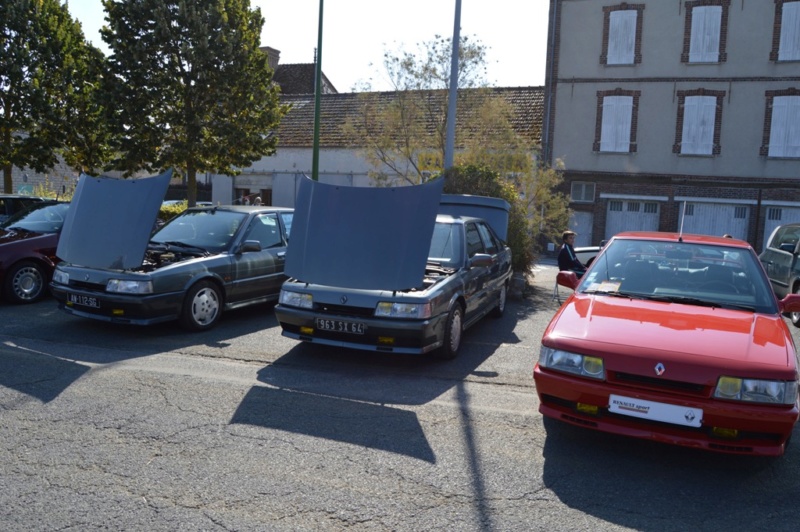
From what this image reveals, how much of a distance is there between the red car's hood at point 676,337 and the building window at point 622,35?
2367cm

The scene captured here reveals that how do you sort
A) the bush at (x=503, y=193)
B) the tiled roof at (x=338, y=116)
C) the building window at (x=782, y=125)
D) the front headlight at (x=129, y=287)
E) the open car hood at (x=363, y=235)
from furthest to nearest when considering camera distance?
the tiled roof at (x=338, y=116)
the building window at (x=782, y=125)
the bush at (x=503, y=193)
the front headlight at (x=129, y=287)
the open car hood at (x=363, y=235)

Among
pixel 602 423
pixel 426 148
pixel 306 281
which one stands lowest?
pixel 602 423

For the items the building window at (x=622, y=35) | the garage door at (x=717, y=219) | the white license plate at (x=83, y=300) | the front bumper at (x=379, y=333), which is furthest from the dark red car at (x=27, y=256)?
the building window at (x=622, y=35)

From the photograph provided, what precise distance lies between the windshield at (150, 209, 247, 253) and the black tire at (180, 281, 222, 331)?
26.5 inches

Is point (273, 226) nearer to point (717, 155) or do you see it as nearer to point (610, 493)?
point (610, 493)

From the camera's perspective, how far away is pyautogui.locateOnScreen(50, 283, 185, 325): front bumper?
24.9 ft

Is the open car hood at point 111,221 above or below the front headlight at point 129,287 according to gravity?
above

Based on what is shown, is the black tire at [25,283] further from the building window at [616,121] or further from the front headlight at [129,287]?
the building window at [616,121]

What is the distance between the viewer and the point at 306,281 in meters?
7.07

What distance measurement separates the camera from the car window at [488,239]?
357 inches

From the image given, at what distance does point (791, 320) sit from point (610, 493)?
27.7ft

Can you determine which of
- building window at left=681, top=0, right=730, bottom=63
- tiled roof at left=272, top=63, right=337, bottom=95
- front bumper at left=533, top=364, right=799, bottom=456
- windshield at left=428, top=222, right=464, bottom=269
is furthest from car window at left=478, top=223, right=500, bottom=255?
tiled roof at left=272, top=63, right=337, bottom=95

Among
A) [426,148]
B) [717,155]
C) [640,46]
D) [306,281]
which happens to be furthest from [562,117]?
[306,281]

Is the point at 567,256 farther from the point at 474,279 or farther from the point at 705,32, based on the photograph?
the point at 705,32
